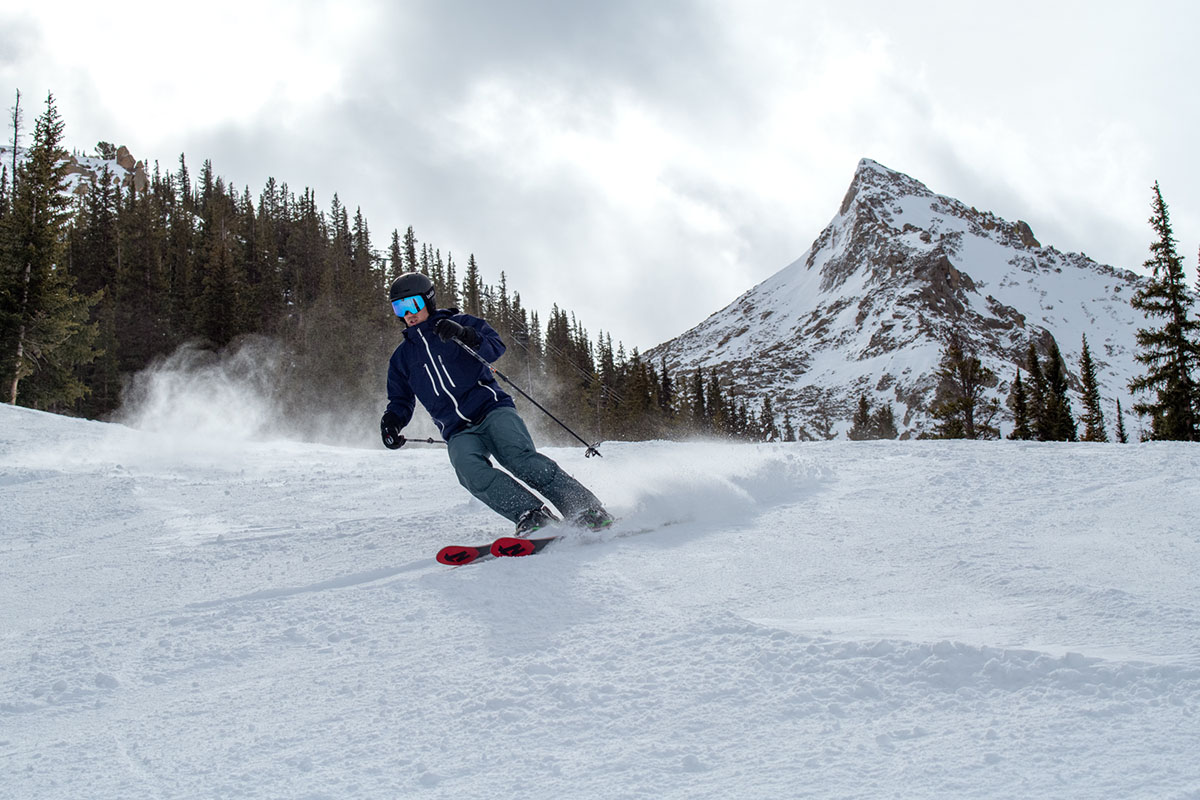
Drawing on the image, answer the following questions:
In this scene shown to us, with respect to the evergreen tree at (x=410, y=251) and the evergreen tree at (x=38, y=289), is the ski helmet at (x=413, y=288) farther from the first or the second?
the evergreen tree at (x=410, y=251)

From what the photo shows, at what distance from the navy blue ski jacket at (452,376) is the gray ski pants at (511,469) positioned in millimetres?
98

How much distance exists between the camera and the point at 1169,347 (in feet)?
97.5

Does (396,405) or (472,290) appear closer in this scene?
(396,405)

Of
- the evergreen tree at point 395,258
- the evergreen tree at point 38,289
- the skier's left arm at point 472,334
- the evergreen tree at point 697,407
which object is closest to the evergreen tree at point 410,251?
the evergreen tree at point 395,258

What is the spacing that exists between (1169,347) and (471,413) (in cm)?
3445

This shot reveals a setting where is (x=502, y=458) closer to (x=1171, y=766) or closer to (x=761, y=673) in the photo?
(x=761, y=673)

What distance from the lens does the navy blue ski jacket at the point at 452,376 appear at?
500 cm

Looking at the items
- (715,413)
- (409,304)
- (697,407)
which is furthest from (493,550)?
(697,407)

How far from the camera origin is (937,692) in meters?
1.95

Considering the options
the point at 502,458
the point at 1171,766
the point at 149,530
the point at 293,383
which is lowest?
the point at 1171,766

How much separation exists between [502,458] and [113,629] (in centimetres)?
243

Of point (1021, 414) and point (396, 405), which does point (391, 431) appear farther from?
point (1021, 414)

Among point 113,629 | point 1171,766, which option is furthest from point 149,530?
point 1171,766

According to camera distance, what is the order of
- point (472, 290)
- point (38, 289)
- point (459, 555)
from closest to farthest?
point (459, 555) < point (38, 289) < point (472, 290)
